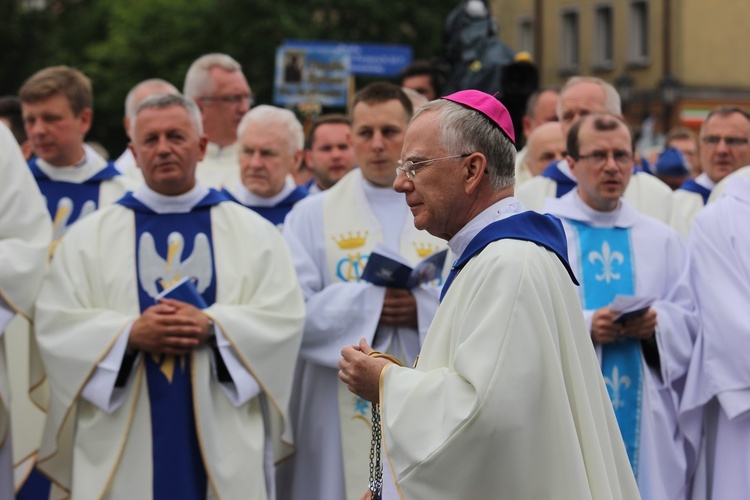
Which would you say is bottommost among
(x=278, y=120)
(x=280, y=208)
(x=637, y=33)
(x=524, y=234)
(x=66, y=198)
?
(x=637, y=33)

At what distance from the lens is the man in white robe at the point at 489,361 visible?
3875 millimetres

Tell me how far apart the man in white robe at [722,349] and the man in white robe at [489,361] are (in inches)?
93.0

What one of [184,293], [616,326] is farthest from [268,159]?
[616,326]

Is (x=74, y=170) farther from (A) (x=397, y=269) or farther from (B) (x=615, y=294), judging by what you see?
(B) (x=615, y=294)

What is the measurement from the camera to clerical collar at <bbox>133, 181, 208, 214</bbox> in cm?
656

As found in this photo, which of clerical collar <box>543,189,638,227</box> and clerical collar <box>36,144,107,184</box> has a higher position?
clerical collar <box>36,144,107,184</box>

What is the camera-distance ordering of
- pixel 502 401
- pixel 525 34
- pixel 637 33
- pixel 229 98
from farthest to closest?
pixel 525 34 < pixel 637 33 < pixel 229 98 < pixel 502 401

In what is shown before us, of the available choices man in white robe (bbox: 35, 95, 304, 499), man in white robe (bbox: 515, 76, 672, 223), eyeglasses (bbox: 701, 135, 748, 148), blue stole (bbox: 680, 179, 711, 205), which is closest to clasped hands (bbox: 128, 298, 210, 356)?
man in white robe (bbox: 35, 95, 304, 499)

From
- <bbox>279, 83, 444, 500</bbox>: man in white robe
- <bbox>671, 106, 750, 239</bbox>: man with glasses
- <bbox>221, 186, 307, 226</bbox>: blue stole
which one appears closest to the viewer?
<bbox>279, 83, 444, 500</bbox>: man in white robe

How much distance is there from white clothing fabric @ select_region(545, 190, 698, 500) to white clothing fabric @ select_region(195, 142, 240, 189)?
302 cm

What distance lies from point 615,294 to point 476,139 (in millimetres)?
Result: 2827

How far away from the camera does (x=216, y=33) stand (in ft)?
127

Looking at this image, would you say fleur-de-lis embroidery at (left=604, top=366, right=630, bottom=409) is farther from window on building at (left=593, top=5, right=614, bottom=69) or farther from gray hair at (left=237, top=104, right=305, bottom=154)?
window on building at (left=593, top=5, right=614, bottom=69)

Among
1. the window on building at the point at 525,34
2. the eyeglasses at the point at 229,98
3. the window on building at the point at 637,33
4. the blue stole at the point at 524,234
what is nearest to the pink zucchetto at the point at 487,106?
the blue stole at the point at 524,234
